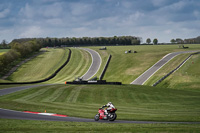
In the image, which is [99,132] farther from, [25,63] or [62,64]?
[25,63]

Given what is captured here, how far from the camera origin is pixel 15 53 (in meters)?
144

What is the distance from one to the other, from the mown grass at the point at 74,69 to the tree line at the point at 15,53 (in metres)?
28.5

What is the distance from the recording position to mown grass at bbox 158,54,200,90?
71.9 metres

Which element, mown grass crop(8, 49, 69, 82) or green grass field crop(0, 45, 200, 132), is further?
mown grass crop(8, 49, 69, 82)

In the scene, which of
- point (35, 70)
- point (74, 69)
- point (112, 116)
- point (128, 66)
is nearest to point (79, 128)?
point (112, 116)

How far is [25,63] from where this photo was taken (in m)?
144

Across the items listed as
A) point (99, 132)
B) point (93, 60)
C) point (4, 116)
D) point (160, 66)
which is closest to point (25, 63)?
point (93, 60)

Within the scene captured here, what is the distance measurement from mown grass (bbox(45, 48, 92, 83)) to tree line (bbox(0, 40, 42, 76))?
28.5 metres

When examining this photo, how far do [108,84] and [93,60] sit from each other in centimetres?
6748

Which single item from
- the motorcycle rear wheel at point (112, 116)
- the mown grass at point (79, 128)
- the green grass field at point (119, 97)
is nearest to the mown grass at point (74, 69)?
the green grass field at point (119, 97)

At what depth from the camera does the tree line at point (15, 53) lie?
408 ft

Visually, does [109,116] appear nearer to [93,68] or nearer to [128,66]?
[128,66]

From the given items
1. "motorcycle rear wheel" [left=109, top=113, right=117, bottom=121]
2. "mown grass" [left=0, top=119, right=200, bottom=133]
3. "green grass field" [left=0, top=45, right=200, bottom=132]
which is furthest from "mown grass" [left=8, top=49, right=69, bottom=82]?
"mown grass" [left=0, top=119, right=200, bottom=133]

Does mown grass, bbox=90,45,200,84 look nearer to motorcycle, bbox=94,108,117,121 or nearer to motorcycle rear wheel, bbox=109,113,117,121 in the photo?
motorcycle, bbox=94,108,117,121
